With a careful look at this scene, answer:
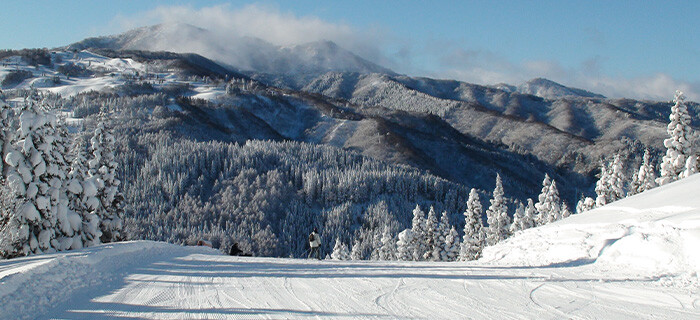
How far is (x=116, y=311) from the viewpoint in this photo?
8859mm

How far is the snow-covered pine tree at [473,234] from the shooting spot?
48688mm

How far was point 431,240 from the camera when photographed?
51.4 m

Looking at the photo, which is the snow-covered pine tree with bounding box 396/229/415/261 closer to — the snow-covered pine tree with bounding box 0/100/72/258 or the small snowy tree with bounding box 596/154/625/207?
the small snowy tree with bounding box 596/154/625/207

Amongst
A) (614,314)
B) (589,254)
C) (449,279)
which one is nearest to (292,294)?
(449,279)

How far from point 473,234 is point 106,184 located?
120 ft

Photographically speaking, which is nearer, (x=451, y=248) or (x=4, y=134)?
(x=4, y=134)

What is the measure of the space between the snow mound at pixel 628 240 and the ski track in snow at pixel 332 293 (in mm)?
907

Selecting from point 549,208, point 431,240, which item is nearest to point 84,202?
point 431,240

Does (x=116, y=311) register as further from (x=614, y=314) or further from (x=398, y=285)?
(x=614, y=314)

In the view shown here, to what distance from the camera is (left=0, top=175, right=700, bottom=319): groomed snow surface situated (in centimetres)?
894

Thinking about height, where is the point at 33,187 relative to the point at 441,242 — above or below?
above

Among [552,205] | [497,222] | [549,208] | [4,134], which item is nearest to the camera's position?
[4,134]

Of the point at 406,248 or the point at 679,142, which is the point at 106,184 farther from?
the point at 679,142

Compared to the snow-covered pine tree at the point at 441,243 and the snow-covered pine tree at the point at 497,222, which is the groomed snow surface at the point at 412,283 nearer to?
the snow-covered pine tree at the point at 497,222
